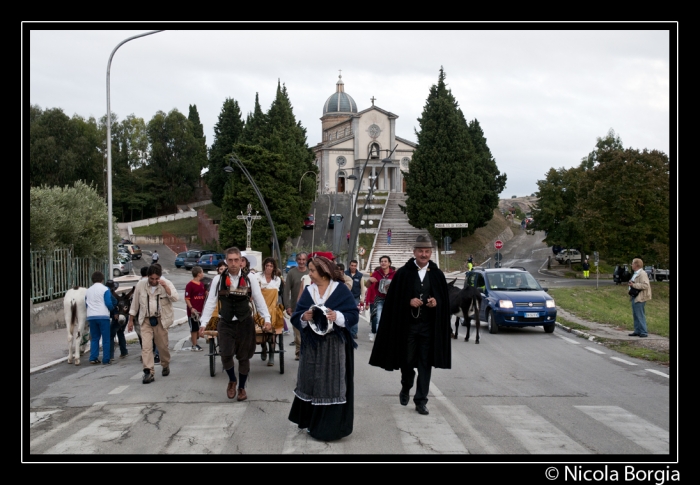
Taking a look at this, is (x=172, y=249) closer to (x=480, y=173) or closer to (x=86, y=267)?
(x=480, y=173)

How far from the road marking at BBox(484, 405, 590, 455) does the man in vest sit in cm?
311

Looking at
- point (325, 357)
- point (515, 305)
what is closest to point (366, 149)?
point (515, 305)

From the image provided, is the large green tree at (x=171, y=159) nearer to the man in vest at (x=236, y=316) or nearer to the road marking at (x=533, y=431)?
the man in vest at (x=236, y=316)

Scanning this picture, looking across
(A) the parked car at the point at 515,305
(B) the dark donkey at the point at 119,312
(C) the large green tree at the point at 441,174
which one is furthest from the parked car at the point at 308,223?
(B) the dark donkey at the point at 119,312

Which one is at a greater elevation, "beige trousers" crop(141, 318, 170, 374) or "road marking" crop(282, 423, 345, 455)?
"beige trousers" crop(141, 318, 170, 374)

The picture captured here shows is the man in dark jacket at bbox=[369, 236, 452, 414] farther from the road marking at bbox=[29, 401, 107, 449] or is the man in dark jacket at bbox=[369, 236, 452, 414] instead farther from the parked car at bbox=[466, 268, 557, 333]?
the parked car at bbox=[466, 268, 557, 333]

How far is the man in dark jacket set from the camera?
28.0ft

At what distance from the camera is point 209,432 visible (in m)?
7.47

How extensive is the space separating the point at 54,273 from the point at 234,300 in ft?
43.6

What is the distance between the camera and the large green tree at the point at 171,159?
9162 centimetres

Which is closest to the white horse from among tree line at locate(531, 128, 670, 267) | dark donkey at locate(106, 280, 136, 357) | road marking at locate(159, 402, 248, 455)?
dark donkey at locate(106, 280, 136, 357)

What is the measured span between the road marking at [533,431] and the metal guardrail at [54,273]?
13.2m

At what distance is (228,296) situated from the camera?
9211 mm
